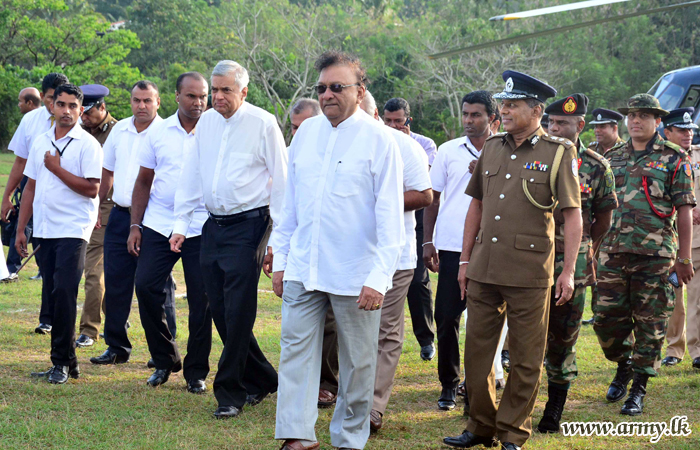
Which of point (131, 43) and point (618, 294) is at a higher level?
point (131, 43)

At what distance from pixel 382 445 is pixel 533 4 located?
5185cm

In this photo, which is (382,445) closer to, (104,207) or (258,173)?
(258,173)

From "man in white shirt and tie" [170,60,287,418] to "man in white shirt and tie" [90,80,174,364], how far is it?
126 centimetres

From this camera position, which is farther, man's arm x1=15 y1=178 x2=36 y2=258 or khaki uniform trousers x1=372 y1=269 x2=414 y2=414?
man's arm x1=15 y1=178 x2=36 y2=258

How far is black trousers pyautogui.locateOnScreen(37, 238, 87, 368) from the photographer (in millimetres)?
5664

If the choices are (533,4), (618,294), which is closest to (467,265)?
(618,294)

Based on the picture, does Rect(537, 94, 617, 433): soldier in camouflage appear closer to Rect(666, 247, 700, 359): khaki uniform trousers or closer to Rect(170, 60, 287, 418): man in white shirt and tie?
Rect(170, 60, 287, 418): man in white shirt and tie

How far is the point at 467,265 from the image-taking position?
4750mm

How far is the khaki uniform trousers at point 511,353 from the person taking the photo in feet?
14.5

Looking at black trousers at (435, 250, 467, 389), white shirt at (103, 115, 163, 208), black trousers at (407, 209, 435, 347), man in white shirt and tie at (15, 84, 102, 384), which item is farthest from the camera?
black trousers at (407, 209, 435, 347)

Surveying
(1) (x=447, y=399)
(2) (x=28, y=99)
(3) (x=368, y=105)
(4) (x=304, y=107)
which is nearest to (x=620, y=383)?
(1) (x=447, y=399)

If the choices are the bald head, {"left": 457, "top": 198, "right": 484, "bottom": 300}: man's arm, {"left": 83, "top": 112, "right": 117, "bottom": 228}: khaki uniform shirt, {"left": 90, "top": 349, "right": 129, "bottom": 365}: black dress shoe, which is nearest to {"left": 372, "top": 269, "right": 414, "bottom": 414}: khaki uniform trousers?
{"left": 457, "top": 198, "right": 484, "bottom": 300}: man's arm

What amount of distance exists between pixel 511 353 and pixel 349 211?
1310mm

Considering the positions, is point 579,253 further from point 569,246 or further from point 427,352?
point 427,352
